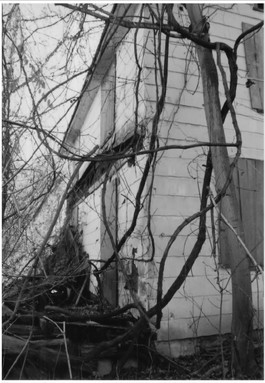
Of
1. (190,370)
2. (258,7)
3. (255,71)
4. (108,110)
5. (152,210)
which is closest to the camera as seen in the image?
(190,370)

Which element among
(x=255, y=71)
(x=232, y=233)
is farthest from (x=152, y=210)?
(x=255, y=71)

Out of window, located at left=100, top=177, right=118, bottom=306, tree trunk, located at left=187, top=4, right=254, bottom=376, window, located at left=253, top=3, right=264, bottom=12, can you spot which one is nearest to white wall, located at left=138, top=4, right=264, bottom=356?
tree trunk, located at left=187, top=4, right=254, bottom=376

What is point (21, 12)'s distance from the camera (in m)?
4.06

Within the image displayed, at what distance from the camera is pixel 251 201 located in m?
5.18

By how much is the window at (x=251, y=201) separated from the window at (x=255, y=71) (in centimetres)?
98

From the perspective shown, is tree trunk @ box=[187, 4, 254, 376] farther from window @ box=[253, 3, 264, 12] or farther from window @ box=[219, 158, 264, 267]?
window @ box=[253, 3, 264, 12]

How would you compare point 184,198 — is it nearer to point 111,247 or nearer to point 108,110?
point 111,247

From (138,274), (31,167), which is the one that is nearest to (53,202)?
(31,167)

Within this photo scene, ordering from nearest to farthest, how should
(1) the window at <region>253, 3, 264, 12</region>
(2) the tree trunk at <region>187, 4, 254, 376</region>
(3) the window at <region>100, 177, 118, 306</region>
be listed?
(2) the tree trunk at <region>187, 4, 254, 376</region> < (3) the window at <region>100, 177, 118, 306</region> < (1) the window at <region>253, 3, 264, 12</region>

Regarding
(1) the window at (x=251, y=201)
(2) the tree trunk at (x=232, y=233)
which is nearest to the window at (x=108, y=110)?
(1) the window at (x=251, y=201)

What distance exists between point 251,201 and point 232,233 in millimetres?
1975

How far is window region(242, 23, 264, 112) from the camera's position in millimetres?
5562

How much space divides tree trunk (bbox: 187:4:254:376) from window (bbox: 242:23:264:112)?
1.95 metres

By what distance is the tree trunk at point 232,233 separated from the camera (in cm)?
322
